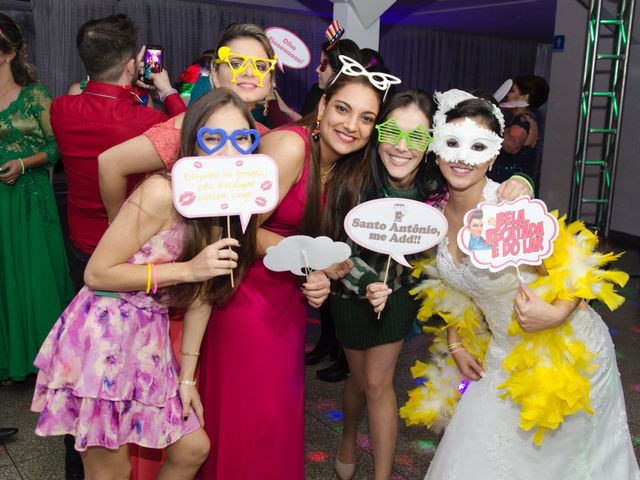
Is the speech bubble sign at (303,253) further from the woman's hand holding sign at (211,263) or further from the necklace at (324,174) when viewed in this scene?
the necklace at (324,174)

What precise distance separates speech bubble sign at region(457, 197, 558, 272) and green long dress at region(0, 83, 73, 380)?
2.08 metres

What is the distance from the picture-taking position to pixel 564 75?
678 centimetres

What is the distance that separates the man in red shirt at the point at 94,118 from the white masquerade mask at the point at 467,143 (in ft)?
3.22

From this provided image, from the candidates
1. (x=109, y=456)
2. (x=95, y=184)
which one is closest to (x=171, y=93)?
(x=95, y=184)

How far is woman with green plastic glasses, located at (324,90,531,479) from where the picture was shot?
6.04 feet

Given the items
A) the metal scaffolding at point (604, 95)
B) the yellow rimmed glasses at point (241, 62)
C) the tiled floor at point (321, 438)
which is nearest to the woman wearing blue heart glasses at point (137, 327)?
the yellow rimmed glasses at point (241, 62)

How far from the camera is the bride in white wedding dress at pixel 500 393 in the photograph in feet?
5.74

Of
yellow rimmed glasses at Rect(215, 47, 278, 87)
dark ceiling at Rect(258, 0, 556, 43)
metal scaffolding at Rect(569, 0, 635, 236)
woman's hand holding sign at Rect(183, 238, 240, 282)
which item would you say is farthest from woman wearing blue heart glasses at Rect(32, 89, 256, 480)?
dark ceiling at Rect(258, 0, 556, 43)

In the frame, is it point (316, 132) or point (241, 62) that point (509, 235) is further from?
point (241, 62)

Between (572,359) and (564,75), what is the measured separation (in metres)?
5.76

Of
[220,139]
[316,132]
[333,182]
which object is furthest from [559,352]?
[220,139]

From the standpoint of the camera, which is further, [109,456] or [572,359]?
[572,359]

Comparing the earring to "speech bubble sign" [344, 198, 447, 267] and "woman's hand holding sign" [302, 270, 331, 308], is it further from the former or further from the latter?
"woman's hand holding sign" [302, 270, 331, 308]

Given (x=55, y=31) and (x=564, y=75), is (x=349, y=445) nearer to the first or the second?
(x=564, y=75)
